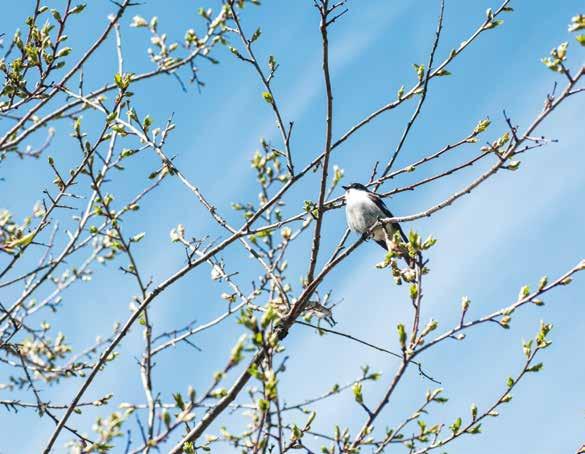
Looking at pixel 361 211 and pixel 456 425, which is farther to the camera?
pixel 361 211

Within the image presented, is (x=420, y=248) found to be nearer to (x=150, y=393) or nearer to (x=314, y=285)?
(x=314, y=285)

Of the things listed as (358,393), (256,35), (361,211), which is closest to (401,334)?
(358,393)

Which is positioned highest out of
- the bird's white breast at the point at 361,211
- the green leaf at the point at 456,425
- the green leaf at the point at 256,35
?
the bird's white breast at the point at 361,211

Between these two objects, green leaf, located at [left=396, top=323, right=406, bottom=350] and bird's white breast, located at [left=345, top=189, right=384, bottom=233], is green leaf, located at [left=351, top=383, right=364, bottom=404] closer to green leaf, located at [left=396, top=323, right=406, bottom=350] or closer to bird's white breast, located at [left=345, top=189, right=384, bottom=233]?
green leaf, located at [left=396, top=323, right=406, bottom=350]

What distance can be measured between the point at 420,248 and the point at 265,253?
1.62 meters

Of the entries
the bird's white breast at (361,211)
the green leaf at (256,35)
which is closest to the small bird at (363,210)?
the bird's white breast at (361,211)

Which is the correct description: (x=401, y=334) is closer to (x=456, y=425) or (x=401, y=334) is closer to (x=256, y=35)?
(x=456, y=425)

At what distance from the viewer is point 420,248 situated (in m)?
3.69

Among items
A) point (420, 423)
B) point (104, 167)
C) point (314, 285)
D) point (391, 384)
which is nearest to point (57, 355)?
point (104, 167)

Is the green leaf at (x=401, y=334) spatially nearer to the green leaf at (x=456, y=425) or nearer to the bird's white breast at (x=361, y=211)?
the green leaf at (x=456, y=425)

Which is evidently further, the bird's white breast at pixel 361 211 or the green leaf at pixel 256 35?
the bird's white breast at pixel 361 211

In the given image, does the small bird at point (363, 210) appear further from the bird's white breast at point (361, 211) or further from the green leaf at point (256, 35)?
the green leaf at point (256, 35)

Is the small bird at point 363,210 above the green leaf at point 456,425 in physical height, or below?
above

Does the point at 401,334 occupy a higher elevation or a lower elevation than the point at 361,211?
lower
